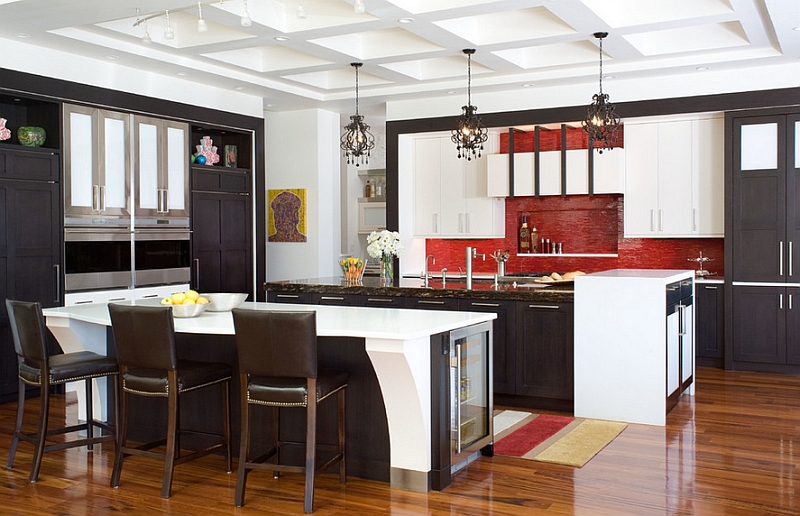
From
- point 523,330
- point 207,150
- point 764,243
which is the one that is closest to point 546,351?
point 523,330

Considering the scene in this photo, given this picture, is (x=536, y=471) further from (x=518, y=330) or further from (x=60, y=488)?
(x=60, y=488)

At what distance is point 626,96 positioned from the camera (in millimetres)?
8023

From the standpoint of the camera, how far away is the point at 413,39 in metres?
7.28

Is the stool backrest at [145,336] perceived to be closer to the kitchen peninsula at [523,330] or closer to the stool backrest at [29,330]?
the stool backrest at [29,330]

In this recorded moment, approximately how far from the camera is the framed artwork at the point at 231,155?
28.9 feet

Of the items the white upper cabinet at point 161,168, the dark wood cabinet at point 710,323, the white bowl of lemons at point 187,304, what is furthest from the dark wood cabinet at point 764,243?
the white upper cabinet at point 161,168

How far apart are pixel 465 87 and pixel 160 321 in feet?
17.1

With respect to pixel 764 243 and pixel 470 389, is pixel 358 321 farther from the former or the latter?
pixel 764 243

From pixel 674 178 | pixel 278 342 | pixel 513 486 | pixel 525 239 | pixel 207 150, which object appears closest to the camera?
pixel 278 342

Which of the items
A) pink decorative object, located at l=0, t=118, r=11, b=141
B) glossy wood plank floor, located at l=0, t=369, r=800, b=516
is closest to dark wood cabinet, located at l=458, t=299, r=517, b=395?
glossy wood plank floor, located at l=0, t=369, r=800, b=516

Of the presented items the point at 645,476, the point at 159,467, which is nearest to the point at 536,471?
the point at 645,476

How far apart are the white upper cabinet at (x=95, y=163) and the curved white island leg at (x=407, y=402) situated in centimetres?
404

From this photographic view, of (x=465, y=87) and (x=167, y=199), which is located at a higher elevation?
(x=465, y=87)

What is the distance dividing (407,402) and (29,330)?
2.16 m
